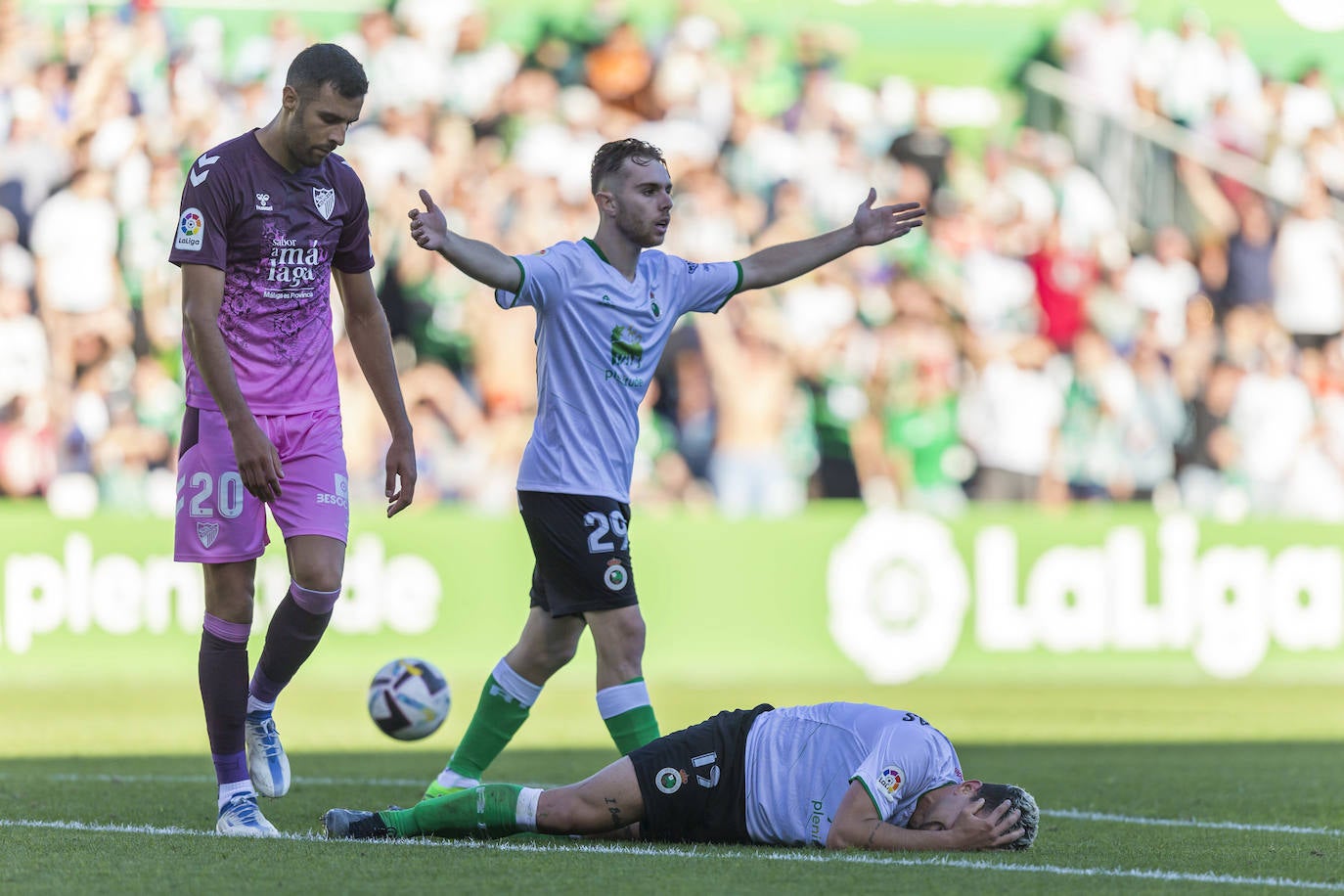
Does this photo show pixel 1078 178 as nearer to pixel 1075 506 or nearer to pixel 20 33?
pixel 1075 506

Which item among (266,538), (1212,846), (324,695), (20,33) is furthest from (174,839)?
(20,33)

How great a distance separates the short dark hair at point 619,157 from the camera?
20.6 feet

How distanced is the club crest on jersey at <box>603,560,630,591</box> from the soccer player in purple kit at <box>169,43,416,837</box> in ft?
2.75

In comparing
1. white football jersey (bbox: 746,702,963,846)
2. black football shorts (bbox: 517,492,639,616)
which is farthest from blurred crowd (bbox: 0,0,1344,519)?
white football jersey (bbox: 746,702,963,846)

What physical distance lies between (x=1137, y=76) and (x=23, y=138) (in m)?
9.82

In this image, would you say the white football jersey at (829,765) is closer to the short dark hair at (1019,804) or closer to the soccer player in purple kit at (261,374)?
the short dark hair at (1019,804)

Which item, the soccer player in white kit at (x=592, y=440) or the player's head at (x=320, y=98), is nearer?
the player's head at (x=320, y=98)

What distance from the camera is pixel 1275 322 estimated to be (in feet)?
54.6

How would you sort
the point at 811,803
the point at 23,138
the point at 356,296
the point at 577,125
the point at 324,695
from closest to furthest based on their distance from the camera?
the point at 811,803 < the point at 356,296 < the point at 324,695 < the point at 23,138 < the point at 577,125

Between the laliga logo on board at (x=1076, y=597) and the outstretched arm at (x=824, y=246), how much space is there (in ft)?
25.9

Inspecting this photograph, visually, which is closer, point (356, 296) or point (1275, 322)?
point (356, 296)

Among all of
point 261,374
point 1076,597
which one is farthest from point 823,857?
point 1076,597

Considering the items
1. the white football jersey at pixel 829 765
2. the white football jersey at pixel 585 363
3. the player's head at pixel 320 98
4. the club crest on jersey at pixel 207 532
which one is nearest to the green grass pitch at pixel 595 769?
the white football jersey at pixel 829 765

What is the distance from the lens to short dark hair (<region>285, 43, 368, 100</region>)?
17.9 ft
